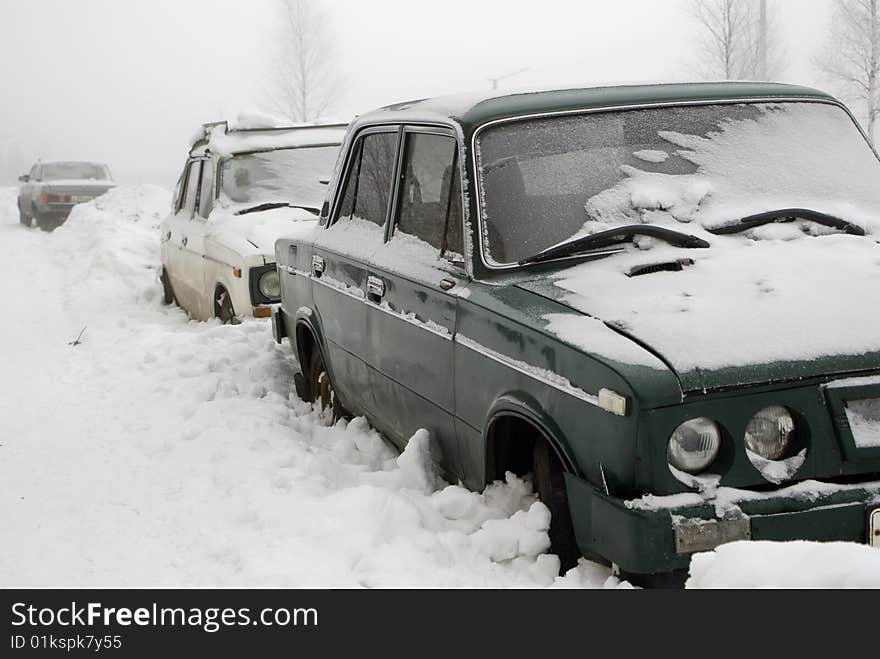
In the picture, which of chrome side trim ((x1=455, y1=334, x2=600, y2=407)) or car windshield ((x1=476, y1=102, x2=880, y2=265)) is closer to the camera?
chrome side trim ((x1=455, y1=334, x2=600, y2=407))

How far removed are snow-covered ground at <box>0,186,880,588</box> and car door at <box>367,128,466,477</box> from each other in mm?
232

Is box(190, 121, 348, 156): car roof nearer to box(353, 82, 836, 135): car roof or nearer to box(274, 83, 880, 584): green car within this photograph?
box(274, 83, 880, 584): green car

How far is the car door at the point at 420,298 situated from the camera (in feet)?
13.9

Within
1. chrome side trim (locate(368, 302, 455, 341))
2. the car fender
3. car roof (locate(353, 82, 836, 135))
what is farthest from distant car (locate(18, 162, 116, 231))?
the car fender

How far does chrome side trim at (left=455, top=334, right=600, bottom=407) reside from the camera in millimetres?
3225

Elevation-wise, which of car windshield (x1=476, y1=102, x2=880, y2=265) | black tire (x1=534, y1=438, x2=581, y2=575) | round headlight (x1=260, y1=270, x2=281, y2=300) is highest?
car windshield (x1=476, y1=102, x2=880, y2=265)

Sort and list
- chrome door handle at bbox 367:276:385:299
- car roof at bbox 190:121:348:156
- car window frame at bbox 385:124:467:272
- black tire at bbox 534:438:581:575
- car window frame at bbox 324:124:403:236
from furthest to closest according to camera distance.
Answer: car roof at bbox 190:121:348:156
car window frame at bbox 324:124:403:236
chrome door handle at bbox 367:276:385:299
car window frame at bbox 385:124:467:272
black tire at bbox 534:438:581:575

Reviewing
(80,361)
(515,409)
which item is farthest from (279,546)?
(80,361)

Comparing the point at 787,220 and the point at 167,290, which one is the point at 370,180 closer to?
the point at 787,220

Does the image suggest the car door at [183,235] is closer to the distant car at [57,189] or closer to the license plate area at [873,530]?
the license plate area at [873,530]

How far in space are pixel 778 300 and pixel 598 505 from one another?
925 millimetres

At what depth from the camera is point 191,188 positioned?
10352 mm

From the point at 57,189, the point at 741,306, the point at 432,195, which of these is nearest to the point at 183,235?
the point at 432,195

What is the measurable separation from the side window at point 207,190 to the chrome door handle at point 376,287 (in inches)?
190
